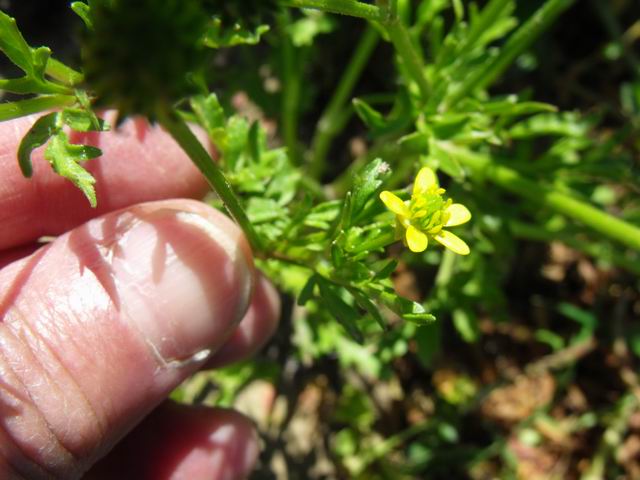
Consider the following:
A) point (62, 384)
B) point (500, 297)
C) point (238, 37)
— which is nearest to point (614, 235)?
point (500, 297)

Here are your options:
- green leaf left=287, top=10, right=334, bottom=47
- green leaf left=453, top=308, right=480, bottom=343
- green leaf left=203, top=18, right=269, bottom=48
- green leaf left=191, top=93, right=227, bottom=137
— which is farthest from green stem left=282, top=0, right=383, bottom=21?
green leaf left=453, top=308, right=480, bottom=343

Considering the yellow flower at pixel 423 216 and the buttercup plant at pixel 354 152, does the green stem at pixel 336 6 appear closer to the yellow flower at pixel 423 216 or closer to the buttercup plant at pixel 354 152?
the buttercup plant at pixel 354 152

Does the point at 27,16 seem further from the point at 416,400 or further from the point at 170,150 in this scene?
the point at 416,400

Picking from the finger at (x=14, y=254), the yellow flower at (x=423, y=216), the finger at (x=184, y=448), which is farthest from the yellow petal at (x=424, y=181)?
the finger at (x=184, y=448)

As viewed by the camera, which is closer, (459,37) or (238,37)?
(238,37)

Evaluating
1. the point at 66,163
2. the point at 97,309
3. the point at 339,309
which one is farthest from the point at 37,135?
the point at 339,309

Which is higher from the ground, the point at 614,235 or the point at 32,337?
the point at 32,337

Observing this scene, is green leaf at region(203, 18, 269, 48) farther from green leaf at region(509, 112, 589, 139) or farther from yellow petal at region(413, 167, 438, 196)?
green leaf at region(509, 112, 589, 139)
